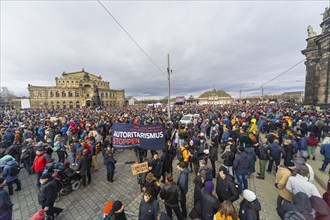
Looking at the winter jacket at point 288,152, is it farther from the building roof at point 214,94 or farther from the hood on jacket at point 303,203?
the building roof at point 214,94

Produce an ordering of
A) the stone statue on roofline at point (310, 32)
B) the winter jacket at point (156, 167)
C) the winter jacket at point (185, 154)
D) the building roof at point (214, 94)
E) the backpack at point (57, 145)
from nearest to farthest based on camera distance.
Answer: the winter jacket at point (156, 167) → the winter jacket at point (185, 154) → the backpack at point (57, 145) → the stone statue on roofline at point (310, 32) → the building roof at point (214, 94)

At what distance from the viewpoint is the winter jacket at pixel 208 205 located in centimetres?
267

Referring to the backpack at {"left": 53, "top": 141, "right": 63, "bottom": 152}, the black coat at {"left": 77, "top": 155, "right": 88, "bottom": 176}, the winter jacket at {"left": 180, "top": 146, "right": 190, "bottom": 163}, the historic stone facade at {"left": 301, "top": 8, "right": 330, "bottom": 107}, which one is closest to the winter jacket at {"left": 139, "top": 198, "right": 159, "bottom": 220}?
the winter jacket at {"left": 180, "top": 146, "right": 190, "bottom": 163}

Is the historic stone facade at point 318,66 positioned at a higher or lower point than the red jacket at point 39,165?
higher

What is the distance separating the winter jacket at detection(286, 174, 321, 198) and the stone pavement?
131cm

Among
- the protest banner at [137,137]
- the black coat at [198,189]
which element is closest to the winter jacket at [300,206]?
the black coat at [198,189]

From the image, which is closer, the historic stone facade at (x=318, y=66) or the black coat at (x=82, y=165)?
the black coat at (x=82, y=165)

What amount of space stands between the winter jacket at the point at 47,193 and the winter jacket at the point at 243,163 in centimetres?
538

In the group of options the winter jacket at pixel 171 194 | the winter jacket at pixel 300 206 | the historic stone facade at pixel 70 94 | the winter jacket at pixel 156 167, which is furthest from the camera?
the historic stone facade at pixel 70 94

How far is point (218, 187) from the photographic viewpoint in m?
3.33

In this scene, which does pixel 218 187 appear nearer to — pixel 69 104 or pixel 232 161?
pixel 232 161

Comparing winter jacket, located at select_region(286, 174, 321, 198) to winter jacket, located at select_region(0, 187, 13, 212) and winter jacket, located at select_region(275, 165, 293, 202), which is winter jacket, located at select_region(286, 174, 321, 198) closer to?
winter jacket, located at select_region(275, 165, 293, 202)

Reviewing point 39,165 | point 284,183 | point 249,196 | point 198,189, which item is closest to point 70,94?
point 39,165

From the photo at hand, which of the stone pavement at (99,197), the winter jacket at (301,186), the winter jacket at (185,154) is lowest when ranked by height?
the stone pavement at (99,197)
